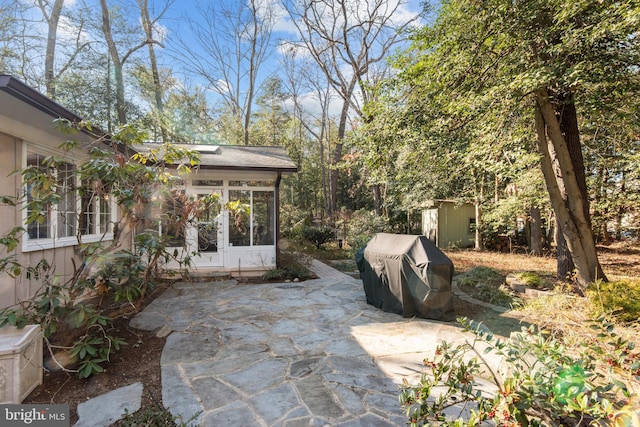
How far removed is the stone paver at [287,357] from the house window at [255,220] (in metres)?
2.09

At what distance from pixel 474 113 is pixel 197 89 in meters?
18.2

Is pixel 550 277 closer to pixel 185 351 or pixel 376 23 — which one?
pixel 185 351

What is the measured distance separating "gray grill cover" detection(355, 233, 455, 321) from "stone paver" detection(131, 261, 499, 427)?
21 centimetres

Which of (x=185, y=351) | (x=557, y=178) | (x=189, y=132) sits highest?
(x=189, y=132)

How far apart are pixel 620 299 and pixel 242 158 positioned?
787 cm

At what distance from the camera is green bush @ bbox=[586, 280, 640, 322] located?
13.8 feet

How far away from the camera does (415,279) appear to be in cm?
478

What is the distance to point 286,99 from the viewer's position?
68.0 feet

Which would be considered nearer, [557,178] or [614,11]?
[614,11]

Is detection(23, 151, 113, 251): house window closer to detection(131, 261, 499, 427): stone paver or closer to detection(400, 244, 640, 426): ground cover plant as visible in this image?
detection(131, 261, 499, 427): stone paver

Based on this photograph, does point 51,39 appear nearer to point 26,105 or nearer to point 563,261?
point 26,105

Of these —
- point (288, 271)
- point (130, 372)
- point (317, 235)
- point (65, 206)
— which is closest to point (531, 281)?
point (288, 271)

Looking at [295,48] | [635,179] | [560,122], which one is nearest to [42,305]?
[560,122]

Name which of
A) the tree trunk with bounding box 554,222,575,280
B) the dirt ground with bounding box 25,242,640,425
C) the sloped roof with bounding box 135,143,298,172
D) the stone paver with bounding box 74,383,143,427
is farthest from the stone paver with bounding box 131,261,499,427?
the tree trunk with bounding box 554,222,575,280
